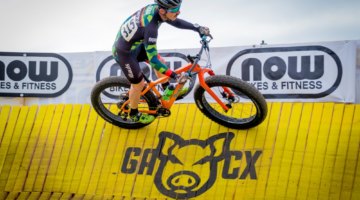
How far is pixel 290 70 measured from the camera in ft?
36.4

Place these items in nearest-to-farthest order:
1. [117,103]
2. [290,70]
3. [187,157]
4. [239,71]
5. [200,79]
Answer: [200,79], [117,103], [187,157], [290,70], [239,71]

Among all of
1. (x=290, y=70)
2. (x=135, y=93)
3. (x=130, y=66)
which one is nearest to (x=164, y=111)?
(x=135, y=93)

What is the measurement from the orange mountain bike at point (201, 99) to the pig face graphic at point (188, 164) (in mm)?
445

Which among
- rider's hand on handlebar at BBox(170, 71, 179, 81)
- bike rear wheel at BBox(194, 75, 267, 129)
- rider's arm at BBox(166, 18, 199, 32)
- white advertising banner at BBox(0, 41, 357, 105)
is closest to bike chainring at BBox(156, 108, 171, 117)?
bike rear wheel at BBox(194, 75, 267, 129)

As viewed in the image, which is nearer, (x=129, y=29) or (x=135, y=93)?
(x=129, y=29)

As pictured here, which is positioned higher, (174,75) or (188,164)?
(174,75)

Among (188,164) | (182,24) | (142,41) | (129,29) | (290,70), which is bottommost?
(188,164)

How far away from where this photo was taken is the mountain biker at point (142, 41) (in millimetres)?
6371

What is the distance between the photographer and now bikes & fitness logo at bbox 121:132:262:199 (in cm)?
714

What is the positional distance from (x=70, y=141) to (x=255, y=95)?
3714 mm

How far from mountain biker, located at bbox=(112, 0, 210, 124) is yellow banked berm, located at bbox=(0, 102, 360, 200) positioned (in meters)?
0.85

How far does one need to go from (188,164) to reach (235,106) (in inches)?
50.9

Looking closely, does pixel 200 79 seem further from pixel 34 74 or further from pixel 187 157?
pixel 34 74

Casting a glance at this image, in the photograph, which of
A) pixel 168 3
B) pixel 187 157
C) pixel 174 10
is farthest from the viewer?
pixel 187 157
